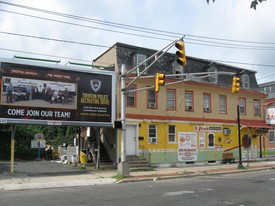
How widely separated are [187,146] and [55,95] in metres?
11.5

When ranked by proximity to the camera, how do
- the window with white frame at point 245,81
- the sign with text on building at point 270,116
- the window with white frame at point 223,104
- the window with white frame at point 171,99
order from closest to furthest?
the window with white frame at point 171,99
the window with white frame at point 223,104
the window with white frame at point 245,81
the sign with text on building at point 270,116

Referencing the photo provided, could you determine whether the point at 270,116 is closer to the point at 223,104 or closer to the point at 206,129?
the point at 223,104

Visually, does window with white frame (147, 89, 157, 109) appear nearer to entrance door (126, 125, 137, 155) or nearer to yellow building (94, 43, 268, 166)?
yellow building (94, 43, 268, 166)

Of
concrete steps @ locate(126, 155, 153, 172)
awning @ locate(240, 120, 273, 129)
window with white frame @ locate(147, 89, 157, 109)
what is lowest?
concrete steps @ locate(126, 155, 153, 172)

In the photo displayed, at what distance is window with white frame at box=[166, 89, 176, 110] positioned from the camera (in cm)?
2769

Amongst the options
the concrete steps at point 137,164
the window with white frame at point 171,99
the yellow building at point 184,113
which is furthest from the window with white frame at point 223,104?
the concrete steps at point 137,164

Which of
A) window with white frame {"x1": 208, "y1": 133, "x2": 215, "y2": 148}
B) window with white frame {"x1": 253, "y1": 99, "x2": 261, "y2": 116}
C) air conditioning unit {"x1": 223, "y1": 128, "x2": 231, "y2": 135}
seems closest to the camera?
window with white frame {"x1": 208, "y1": 133, "x2": 215, "y2": 148}

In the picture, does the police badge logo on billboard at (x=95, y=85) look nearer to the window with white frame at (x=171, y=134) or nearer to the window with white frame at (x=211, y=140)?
the window with white frame at (x=171, y=134)

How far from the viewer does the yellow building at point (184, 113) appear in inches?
1019

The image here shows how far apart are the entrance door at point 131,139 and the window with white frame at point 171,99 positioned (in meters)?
3.64

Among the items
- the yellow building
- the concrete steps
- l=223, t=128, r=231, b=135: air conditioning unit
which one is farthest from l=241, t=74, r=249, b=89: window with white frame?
the concrete steps

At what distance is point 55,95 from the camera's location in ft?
71.5

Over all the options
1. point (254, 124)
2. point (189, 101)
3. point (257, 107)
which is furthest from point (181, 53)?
point (257, 107)

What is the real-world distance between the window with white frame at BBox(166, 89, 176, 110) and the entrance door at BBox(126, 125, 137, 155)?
364 cm
